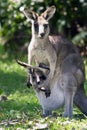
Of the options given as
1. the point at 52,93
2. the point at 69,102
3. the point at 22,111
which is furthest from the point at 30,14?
the point at 22,111

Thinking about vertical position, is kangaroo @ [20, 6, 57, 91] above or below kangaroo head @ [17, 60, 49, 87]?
above

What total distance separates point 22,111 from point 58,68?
1.02m

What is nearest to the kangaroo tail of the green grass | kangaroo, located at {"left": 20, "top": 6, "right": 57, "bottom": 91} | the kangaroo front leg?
the green grass

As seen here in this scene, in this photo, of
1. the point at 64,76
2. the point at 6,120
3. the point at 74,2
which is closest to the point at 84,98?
the point at 64,76

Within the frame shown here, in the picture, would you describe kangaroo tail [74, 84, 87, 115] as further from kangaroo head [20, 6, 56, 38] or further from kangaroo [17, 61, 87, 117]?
kangaroo head [20, 6, 56, 38]

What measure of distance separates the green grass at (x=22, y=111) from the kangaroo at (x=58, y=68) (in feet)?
0.68

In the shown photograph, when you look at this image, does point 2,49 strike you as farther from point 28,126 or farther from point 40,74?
point 28,126

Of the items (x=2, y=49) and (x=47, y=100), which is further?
(x=2, y=49)

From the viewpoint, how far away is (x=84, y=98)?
24.2 ft

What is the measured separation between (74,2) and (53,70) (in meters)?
7.75

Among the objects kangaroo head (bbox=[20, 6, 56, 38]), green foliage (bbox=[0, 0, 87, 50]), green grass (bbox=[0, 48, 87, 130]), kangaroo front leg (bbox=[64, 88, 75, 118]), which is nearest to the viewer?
green grass (bbox=[0, 48, 87, 130])

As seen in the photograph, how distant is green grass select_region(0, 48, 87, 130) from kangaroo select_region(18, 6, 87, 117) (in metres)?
0.21

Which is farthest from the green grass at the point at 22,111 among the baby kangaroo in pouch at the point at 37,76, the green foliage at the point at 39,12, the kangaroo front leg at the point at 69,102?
the green foliage at the point at 39,12

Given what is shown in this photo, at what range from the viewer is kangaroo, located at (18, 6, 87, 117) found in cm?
708
